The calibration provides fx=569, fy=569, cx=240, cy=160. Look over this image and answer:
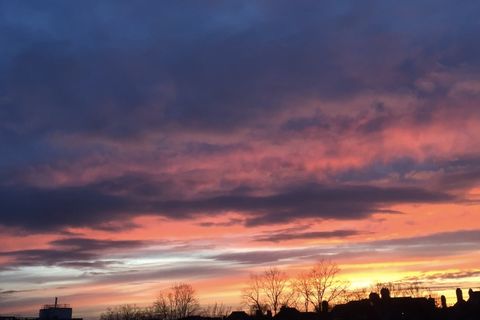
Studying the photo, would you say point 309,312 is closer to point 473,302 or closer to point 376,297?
point 376,297

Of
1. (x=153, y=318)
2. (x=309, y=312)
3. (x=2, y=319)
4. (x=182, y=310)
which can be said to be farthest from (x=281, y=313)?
(x=2, y=319)

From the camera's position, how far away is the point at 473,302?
99.1 metres

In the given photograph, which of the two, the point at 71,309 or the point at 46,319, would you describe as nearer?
the point at 46,319

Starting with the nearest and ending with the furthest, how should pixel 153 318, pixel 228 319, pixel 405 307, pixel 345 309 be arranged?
pixel 405 307
pixel 345 309
pixel 228 319
pixel 153 318

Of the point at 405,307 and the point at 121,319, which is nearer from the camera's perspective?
the point at 405,307

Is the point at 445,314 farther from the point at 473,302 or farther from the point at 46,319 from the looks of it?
the point at 46,319

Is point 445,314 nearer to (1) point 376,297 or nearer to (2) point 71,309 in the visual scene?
(1) point 376,297

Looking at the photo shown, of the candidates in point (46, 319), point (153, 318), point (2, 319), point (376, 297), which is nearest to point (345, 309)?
point (376, 297)

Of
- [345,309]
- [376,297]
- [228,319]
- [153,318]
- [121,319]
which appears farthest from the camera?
[121,319]

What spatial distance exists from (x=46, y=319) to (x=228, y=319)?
57827 mm

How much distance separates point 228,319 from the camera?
5177 inches

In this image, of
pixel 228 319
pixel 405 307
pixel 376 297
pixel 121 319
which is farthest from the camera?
pixel 121 319

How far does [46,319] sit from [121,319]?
3946 centimetres

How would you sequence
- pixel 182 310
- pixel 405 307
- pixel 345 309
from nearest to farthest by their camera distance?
pixel 405 307 → pixel 345 309 → pixel 182 310
